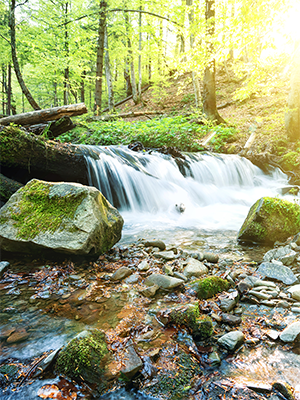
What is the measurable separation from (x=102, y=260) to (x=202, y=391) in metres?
2.14

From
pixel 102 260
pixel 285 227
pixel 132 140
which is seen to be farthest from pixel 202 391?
pixel 132 140

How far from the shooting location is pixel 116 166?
6.90 metres

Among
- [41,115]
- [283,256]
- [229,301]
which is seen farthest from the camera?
[41,115]

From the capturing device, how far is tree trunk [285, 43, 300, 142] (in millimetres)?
8984

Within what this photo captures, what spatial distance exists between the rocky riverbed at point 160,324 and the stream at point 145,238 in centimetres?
1

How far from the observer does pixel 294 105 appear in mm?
9227

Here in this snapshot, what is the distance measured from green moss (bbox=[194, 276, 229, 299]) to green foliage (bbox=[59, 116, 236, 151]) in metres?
8.66

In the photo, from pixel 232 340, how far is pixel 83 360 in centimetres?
112

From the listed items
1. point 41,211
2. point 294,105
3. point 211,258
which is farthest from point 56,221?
point 294,105

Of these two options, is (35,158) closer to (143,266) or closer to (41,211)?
(41,211)

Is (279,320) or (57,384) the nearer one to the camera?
(57,384)

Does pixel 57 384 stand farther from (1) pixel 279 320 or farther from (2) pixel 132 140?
(2) pixel 132 140

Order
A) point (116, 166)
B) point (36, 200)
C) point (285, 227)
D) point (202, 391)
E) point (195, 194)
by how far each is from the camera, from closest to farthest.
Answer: point (202, 391), point (36, 200), point (285, 227), point (116, 166), point (195, 194)

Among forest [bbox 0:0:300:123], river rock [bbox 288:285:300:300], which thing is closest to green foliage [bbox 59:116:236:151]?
forest [bbox 0:0:300:123]
